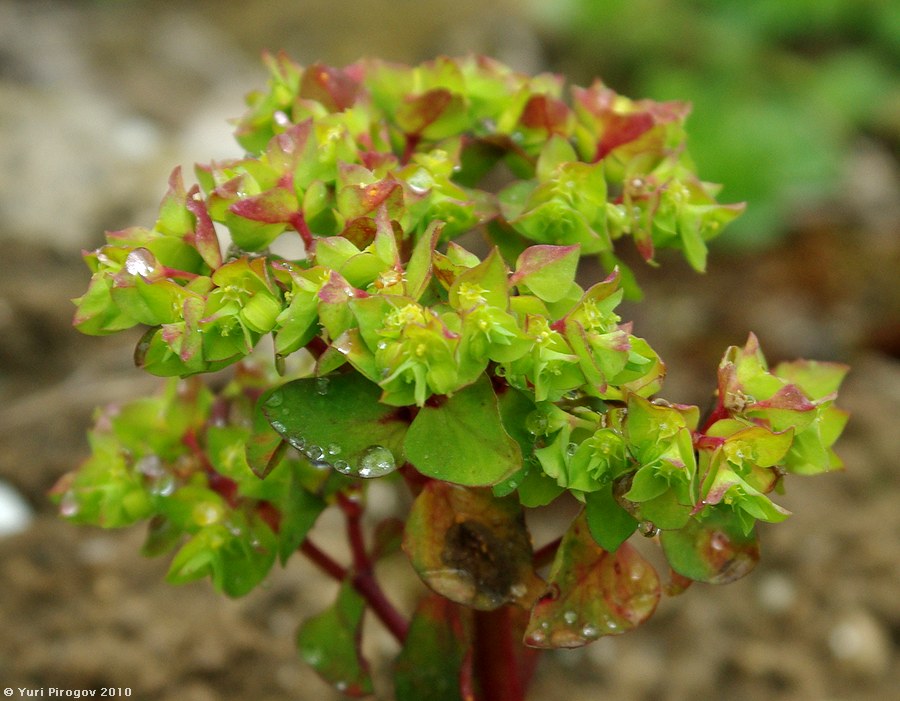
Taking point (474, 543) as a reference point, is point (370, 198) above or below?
above

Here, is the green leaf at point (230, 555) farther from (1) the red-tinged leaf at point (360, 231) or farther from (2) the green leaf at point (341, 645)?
(1) the red-tinged leaf at point (360, 231)

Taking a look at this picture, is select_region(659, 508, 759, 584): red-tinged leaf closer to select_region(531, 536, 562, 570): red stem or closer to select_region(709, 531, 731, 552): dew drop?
select_region(709, 531, 731, 552): dew drop

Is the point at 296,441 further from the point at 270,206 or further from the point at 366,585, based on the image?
the point at 366,585

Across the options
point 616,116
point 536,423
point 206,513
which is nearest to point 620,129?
point 616,116

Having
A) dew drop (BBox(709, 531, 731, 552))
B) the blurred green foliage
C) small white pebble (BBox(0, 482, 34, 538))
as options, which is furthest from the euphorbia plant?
the blurred green foliage

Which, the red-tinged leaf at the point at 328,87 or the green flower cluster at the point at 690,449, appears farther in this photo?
the red-tinged leaf at the point at 328,87

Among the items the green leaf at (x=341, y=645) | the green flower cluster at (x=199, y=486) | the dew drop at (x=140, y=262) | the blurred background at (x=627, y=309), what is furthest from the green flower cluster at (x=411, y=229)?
the blurred background at (x=627, y=309)
